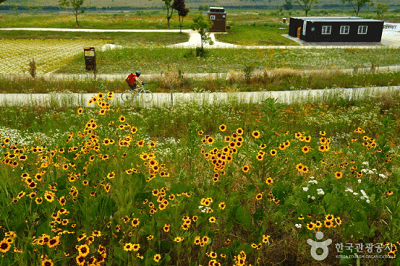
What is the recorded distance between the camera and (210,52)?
24.3 meters

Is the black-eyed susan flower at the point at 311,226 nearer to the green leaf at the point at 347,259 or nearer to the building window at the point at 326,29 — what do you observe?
the green leaf at the point at 347,259

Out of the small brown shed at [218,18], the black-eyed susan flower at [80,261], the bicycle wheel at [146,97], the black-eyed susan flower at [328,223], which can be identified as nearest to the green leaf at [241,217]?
the black-eyed susan flower at [328,223]

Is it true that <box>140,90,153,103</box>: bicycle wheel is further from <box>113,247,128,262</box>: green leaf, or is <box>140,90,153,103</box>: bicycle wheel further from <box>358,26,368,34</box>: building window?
<box>358,26,368,34</box>: building window

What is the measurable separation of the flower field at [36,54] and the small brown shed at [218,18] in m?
15.8

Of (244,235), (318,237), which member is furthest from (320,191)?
(244,235)

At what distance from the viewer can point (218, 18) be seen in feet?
127

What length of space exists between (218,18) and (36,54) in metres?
22.9

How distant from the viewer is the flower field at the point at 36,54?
18812 mm

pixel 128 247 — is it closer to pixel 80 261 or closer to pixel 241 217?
pixel 80 261

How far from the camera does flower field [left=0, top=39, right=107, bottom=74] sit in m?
18.8

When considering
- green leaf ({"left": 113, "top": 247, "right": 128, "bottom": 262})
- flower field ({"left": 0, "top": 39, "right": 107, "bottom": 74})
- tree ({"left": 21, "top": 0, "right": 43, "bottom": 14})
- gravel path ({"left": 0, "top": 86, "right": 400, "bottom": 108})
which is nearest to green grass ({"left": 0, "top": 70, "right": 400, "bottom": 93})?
gravel path ({"left": 0, "top": 86, "right": 400, "bottom": 108})

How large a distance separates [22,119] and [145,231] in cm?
770

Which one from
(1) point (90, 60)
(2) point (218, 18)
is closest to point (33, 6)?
(1) point (90, 60)

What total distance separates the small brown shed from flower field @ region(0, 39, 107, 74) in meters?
15.8
